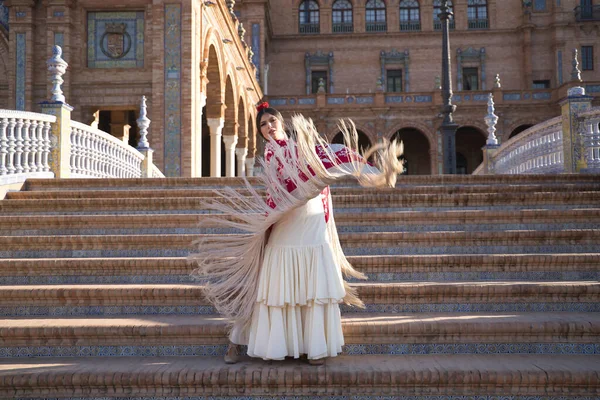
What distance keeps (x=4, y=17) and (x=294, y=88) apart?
19565 millimetres

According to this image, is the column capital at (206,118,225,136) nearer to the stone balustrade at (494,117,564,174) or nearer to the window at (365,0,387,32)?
the stone balustrade at (494,117,564,174)

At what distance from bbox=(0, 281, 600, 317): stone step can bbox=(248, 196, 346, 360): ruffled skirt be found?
0.92 metres

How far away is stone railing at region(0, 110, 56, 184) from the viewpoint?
6.89 metres

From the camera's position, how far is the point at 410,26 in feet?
113

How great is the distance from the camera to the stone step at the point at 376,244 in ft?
16.9

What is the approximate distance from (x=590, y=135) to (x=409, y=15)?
2783 cm

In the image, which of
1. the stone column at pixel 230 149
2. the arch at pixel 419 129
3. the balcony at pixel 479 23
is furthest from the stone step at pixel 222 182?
the balcony at pixel 479 23

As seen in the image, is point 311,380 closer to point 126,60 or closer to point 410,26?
point 126,60

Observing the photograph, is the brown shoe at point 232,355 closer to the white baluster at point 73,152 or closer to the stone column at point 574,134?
the white baluster at point 73,152

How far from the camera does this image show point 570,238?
514 cm

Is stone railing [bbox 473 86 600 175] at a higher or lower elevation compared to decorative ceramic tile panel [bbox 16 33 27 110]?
lower

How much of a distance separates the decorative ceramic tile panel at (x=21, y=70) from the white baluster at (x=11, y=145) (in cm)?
898

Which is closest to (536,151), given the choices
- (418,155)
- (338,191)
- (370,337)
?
(338,191)

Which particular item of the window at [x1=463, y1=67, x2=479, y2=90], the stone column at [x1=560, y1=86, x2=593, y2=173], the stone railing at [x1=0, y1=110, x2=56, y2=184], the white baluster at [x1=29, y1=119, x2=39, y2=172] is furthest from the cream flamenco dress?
the window at [x1=463, y1=67, x2=479, y2=90]
